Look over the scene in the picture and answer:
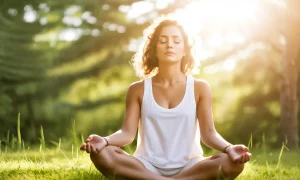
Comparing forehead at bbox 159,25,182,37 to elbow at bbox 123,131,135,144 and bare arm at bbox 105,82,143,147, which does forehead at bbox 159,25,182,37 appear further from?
elbow at bbox 123,131,135,144

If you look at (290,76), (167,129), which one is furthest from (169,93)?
(290,76)

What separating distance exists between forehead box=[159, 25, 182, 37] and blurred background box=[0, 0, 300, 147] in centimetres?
420

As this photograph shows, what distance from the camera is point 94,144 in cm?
312

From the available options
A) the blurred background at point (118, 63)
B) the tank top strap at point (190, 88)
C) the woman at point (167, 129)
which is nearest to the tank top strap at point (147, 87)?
the woman at point (167, 129)

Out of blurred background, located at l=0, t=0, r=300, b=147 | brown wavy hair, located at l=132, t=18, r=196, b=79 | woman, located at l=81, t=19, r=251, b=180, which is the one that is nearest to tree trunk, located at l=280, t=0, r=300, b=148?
blurred background, located at l=0, t=0, r=300, b=147

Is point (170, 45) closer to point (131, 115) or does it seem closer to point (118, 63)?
point (131, 115)

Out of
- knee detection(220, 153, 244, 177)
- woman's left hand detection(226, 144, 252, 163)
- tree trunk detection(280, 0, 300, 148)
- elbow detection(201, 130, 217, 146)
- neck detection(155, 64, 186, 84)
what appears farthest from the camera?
tree trunk detection(280, 0, 300, 148)

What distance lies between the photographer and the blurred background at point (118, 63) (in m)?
7.82

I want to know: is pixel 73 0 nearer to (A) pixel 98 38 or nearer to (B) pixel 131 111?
(A) pixel 98 38

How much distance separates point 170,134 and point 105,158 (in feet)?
1.34

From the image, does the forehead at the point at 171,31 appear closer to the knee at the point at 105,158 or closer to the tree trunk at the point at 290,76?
the knee at the point at 105,158

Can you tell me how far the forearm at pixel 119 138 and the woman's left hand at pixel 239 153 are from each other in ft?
2.08

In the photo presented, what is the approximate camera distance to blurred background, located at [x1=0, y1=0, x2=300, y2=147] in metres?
7.82

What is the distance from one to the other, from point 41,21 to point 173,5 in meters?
2.58
